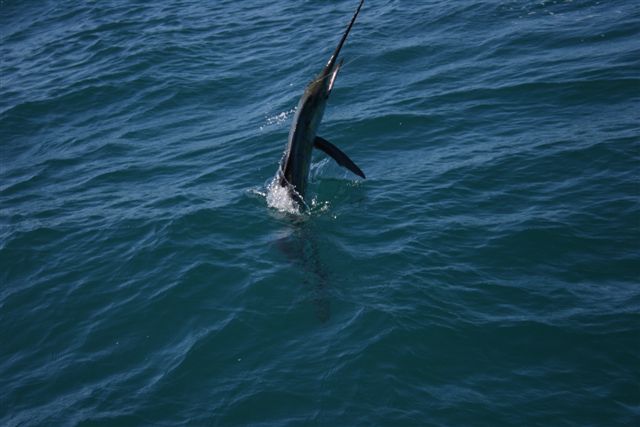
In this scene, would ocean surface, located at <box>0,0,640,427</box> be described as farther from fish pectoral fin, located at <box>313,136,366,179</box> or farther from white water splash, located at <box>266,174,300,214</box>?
fish pectoral fin, located at <box>313,136,366,179</box>

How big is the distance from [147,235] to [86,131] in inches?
265

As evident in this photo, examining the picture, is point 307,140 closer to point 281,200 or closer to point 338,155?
point 338,155

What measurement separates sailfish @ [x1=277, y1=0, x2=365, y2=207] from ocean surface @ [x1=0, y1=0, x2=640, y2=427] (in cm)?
98

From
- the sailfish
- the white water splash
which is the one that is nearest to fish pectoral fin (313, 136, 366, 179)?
the sailfish

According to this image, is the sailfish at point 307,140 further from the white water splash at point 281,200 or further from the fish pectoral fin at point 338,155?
the white water splash at point 281,200

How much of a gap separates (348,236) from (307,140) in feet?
6.57

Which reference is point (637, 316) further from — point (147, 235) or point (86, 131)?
point (86, 131)

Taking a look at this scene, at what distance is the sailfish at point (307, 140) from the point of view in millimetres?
10070

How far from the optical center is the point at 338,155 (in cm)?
1064

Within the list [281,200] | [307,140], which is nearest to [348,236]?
[281,200]

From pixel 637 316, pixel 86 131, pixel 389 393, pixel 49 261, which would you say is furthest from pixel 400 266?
pixel 86 131

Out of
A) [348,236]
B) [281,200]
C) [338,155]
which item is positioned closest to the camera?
[338,155]

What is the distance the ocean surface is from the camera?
8500mm

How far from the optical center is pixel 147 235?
41.6 ft
